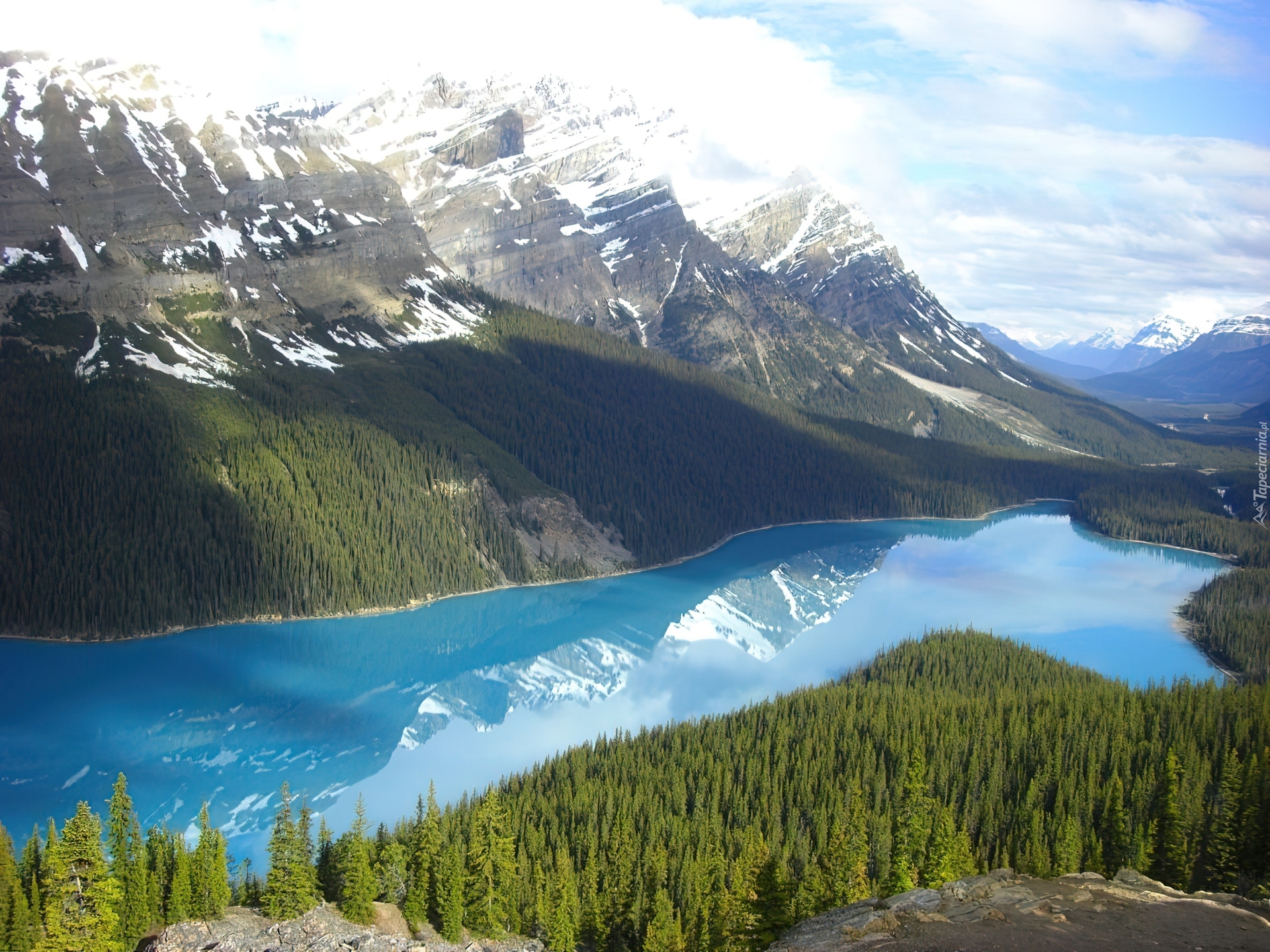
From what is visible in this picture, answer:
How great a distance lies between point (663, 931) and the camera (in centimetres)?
4450

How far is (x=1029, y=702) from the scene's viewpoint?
245ft

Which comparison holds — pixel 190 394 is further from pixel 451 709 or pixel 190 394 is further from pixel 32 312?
pixel 451 709

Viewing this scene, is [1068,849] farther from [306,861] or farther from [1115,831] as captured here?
[306,861]

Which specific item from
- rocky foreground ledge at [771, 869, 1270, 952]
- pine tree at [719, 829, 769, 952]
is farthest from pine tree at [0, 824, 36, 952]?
rocky foreground ledge at [771, 869, 1270, 952]

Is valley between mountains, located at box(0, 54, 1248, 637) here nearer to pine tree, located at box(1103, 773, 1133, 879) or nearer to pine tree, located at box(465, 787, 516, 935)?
pine tree, located at box(465, 787, 516, 935)

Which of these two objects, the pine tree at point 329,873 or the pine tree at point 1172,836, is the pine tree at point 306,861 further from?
the pine tree at point 1172,836

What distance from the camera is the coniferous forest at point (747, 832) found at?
43.3m

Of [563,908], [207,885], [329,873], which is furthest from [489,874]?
[207,885]

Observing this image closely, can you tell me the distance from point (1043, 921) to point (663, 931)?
15799 millimetres

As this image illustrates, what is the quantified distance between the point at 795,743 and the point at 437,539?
2511 inches

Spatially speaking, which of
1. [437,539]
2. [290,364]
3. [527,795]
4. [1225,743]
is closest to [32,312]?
[290,364]

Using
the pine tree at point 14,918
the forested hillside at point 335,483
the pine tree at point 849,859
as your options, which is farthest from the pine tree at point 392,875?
the forested hillside at point 335,483

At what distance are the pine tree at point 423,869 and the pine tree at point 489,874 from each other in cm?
156

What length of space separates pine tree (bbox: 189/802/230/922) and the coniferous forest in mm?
101
